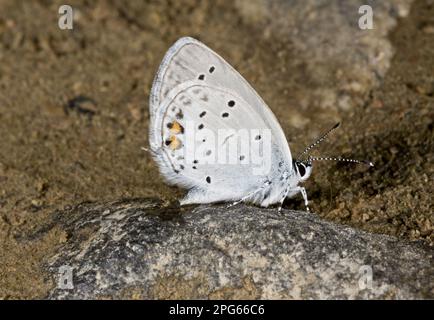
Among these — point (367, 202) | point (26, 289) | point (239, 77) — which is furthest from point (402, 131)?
point (26, 289)

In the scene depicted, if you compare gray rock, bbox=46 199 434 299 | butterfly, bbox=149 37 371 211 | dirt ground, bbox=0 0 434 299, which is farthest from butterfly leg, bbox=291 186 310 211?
gray rock, bbox=46 199 434 299

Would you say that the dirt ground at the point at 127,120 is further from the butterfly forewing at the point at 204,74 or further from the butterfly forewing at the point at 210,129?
the butterfly forewing at the point at 204,74

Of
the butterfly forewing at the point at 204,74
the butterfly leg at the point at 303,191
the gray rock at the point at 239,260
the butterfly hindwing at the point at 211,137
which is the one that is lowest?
the gray rock at the point at 239,260

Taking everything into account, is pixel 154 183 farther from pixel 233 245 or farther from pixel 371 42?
pixel 371 42

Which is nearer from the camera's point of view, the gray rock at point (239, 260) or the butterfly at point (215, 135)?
the gray rock at point (239, 260)

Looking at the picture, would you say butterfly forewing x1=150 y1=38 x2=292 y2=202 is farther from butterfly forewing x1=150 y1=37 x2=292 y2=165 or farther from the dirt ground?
the dirt ground

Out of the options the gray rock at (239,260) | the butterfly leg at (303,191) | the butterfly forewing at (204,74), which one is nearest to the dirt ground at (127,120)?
the butterfly leg at (303,191)

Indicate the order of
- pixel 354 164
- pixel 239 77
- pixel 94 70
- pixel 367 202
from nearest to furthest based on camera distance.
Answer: pixel 239 77 → pixel 367 202 → pixel 354 164 → pixel 94 70
